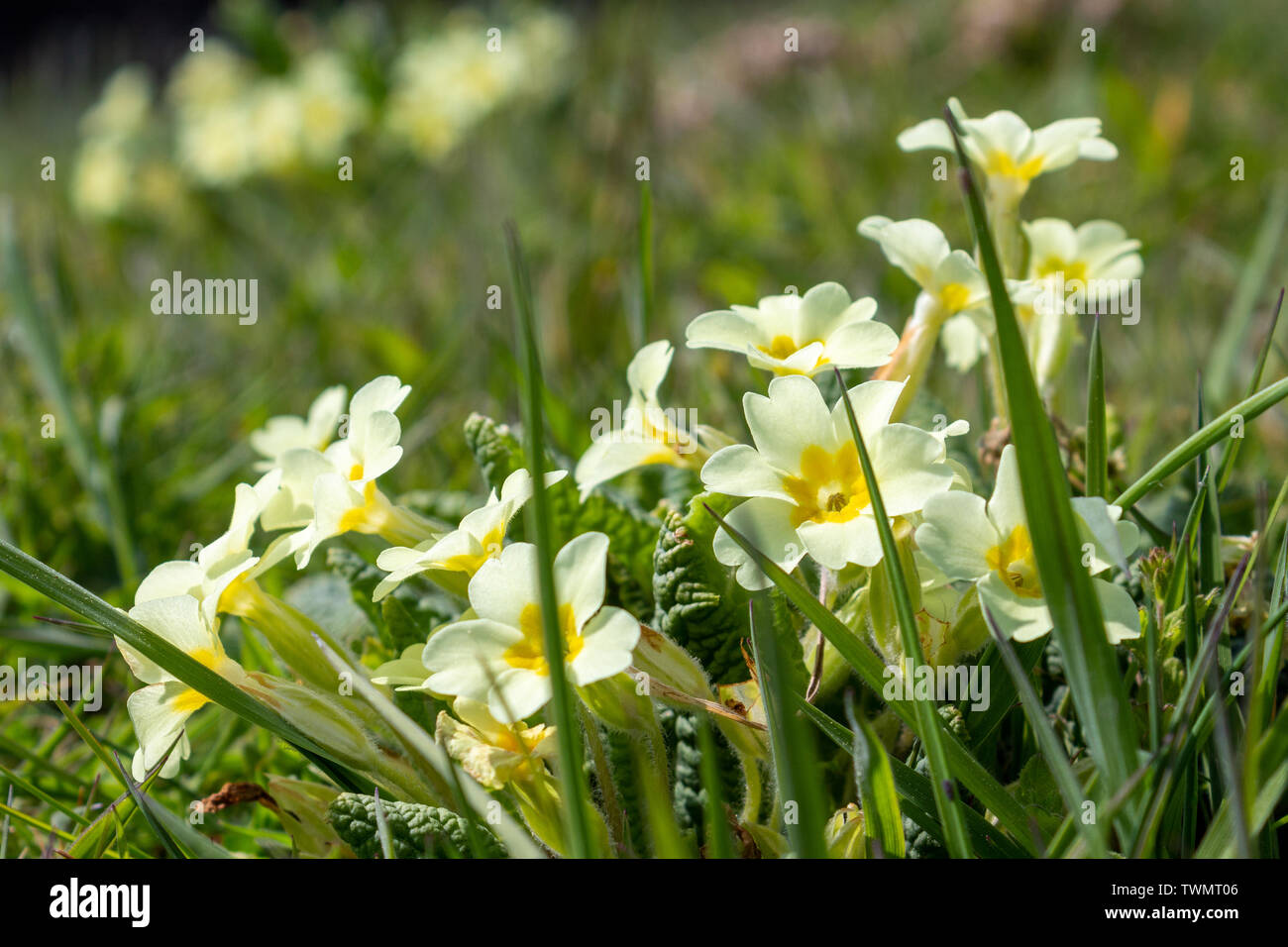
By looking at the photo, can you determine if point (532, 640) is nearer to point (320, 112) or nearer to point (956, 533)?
point (956, 533)

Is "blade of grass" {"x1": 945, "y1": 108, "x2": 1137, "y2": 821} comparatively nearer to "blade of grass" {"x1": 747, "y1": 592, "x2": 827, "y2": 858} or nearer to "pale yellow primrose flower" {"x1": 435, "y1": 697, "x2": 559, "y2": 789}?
"blade of grass" {"x1": 747, "y1": 592, "x2": 827, "y2": 858}

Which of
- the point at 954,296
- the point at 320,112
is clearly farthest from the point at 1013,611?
the point at 320,112

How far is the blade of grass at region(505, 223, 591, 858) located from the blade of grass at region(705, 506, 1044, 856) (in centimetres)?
16

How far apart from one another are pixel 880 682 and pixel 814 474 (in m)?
0.16

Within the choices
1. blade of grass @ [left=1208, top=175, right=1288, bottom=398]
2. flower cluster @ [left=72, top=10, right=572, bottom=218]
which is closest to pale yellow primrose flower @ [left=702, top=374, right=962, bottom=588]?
blade of grass @ [left=1208, top=175, right=1288, bottom=398]

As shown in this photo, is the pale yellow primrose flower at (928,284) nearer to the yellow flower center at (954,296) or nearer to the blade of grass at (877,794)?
the yellow flower center at (954,296)

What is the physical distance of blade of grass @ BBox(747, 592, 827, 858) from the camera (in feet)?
2.05

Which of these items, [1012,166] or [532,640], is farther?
[1012,166]

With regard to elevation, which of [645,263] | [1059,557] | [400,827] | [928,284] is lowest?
[400,827]

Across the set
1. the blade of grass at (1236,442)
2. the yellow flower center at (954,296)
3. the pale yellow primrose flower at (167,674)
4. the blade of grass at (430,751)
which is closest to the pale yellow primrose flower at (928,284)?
the yellow flower center at (954,296)

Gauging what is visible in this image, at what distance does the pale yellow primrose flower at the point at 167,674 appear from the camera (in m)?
0.86

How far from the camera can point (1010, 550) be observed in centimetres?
80
